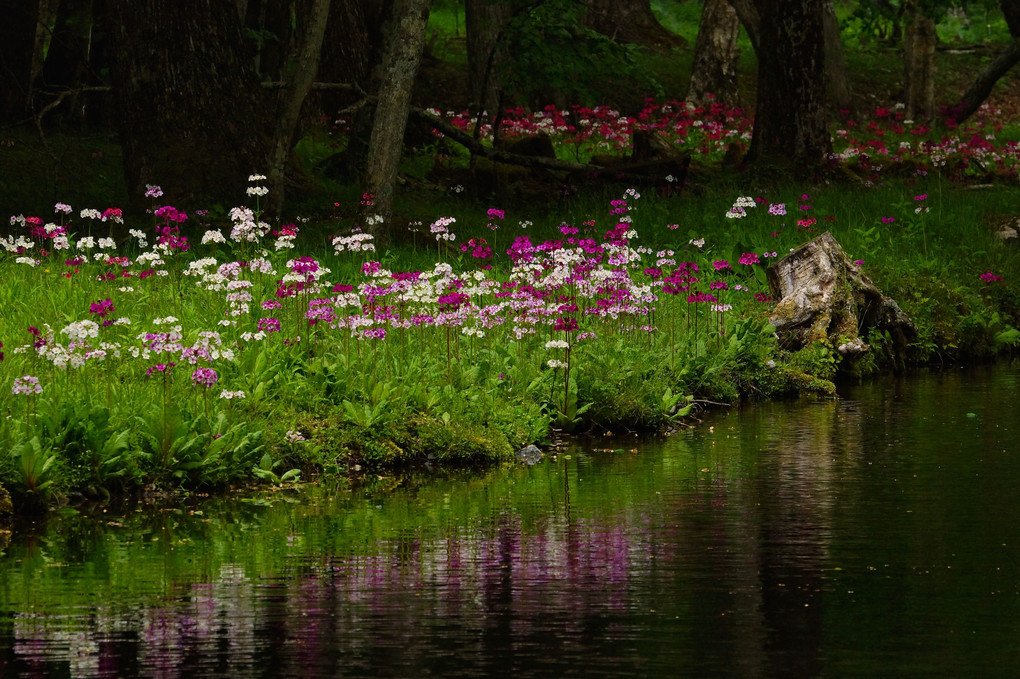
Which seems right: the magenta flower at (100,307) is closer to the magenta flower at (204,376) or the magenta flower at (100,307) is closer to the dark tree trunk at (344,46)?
the magenta flower at (204,376)

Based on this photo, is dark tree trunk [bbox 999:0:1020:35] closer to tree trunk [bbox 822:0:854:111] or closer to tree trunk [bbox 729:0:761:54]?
tree trunk [bbox 729:0:761:54]

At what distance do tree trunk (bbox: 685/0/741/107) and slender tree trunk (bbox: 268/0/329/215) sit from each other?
1424cm

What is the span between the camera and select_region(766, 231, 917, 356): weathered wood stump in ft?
41.1

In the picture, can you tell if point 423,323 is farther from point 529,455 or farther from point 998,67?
point 998,67

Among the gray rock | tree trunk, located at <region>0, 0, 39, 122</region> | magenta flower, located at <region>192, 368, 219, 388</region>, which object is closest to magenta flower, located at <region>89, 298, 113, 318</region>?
magenta flower, located at <region>192, 368, 219, 388</region>

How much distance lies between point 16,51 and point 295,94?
9.50 m

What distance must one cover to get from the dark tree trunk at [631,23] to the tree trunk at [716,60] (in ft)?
9.12

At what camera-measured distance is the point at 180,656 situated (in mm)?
4633

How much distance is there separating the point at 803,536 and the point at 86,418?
3794 mm

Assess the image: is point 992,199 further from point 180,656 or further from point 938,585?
point 180,656

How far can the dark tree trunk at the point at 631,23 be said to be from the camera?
102ft

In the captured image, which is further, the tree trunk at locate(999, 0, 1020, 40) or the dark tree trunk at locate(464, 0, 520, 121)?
the dark tree trunk at locate(464, 0, 520, 121)

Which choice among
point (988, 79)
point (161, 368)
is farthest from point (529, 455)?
point (988, 79)

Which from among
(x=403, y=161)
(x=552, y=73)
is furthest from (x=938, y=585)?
(x=403, y=161)
